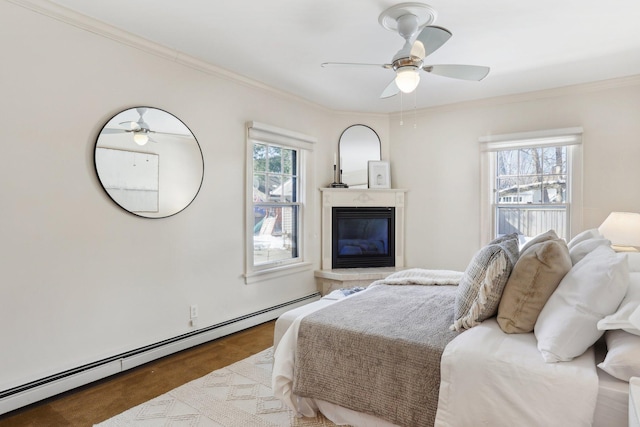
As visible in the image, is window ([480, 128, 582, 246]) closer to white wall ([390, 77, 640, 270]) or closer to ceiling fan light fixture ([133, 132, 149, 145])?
white wall ([390, 77, 640, 270])

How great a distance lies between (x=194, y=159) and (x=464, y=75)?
87.3 inches

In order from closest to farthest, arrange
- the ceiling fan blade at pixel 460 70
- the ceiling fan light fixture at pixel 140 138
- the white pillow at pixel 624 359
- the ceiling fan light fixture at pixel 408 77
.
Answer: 1. the white pillow at pixel 624 359
2. the ceiling fan light fixture at pixel 408 77
3. the ceiling fan blade at pixel 460 70
4. the ceiling fan light fixture at pixel 140 138

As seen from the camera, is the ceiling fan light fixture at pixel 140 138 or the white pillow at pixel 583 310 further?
the ceiling fan light fixture at pixel 140 138

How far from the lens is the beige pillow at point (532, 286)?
1.67 meters

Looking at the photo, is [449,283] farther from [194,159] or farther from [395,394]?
[194,159]

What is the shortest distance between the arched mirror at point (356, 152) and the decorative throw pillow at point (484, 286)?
10.1 feet

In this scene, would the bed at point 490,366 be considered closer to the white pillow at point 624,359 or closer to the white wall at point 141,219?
the white pillow at point 624,359

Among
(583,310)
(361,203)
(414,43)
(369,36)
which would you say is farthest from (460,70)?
(361,203)

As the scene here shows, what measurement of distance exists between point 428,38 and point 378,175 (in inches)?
107

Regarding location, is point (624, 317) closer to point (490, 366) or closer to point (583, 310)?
point (583, 310)

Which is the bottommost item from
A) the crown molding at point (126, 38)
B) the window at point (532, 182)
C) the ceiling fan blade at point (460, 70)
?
the window at point (532, 182)

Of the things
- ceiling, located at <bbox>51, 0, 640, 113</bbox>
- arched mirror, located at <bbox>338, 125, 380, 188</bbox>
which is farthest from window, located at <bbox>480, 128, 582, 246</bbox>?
arched mirror, located at <bbox>338, 125, 380, 188</bbox>

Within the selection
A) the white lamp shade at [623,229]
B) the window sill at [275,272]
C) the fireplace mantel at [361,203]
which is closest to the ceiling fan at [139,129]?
the window sill at [275,272]

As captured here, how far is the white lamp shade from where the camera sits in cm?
310
